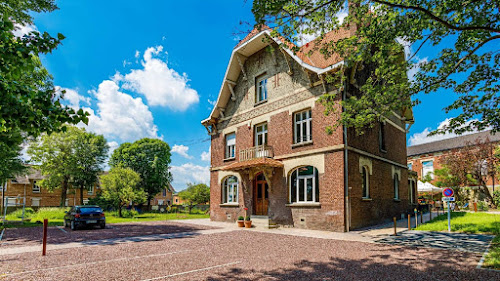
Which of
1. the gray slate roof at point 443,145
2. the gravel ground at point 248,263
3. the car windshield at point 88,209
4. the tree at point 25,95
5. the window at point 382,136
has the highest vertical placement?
the gray slate roof at point 443,145

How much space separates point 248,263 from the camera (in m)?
7.37

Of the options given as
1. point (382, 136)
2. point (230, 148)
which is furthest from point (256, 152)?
point (382, 136)

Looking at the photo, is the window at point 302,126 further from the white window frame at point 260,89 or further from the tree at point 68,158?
the tree at point 68,158

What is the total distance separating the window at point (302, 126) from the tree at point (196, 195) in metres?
24.6

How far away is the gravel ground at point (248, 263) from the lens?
20.5 feet

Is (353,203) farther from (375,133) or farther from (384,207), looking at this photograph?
(375,133)

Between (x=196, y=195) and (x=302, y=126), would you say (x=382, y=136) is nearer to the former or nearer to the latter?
(x=302, y=126)

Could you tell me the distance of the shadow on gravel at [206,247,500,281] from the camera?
6047 millimetres

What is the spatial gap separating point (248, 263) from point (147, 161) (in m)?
39.7

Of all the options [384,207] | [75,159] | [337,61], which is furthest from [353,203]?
[75,159]

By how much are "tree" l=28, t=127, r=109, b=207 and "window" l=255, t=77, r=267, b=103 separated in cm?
2813

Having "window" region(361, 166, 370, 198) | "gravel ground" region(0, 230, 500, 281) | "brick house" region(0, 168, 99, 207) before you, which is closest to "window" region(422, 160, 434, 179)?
"window" region(361, 166, 370, 198)

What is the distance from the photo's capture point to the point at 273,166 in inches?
653

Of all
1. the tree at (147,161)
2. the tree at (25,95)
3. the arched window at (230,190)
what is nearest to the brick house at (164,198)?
the tree at (147,161)
